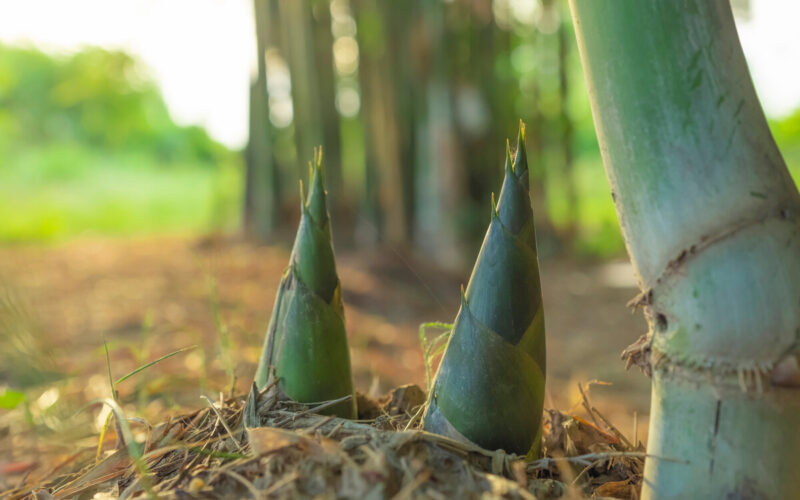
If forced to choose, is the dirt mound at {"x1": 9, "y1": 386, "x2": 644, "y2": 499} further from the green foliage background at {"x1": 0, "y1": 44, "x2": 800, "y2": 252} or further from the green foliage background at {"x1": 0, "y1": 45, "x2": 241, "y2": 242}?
the green foliage background at {"x1": 0, "y1": 45, "x2": 241, "y2": 242}

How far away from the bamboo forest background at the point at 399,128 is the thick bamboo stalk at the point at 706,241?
14.7ft

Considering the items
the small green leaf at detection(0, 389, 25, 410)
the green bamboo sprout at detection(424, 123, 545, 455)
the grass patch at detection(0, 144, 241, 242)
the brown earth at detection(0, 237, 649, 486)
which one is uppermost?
the grass patch at detection(0, 144, 241, 242)

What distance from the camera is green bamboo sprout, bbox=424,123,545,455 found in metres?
0.98

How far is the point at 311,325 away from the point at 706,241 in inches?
27.6

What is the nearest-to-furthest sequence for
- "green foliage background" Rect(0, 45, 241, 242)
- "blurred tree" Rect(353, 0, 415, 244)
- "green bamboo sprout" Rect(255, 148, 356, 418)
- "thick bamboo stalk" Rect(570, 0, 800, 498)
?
"thick bamboo stalk" Rect(570, 0, 800, 498)
"green bamboo sprout" Rect(255, 148, 356, 418)
"blurred tree" Rect(353, 0, 415, 244)
"green foliage background" Rect(0, 45, 241, 242)

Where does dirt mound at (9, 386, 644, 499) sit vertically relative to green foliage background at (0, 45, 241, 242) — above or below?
below

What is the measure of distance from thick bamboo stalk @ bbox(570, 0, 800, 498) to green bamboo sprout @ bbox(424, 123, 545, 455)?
0.59 feet

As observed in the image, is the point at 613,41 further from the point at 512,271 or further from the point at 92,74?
the point at 92,74

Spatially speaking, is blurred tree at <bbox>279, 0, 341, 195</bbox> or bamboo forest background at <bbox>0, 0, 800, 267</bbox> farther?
blurred tree at <bbox>279, 0, 341, 195</bbox>

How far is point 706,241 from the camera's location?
845 millimetres

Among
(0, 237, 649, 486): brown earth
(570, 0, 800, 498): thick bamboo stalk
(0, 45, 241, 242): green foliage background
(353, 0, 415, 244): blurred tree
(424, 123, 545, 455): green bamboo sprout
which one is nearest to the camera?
(570, 0, 800, 498): thick bamboo stalk

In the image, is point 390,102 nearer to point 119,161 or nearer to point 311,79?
point 311,79

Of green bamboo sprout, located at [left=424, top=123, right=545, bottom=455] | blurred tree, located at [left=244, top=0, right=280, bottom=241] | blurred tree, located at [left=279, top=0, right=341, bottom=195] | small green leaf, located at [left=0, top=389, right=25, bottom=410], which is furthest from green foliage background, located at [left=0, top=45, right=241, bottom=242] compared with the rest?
green bamboo sprout, located at [left=424, top=123, right=545, bottom=455]

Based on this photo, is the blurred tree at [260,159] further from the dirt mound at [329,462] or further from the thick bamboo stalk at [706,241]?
the thick bamboo stalk at [706,241]
